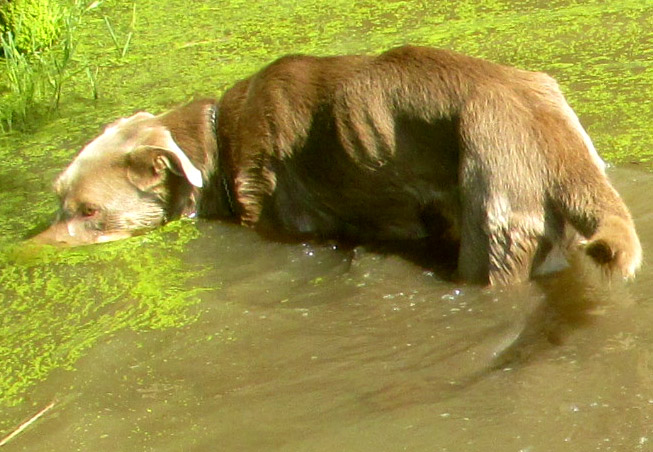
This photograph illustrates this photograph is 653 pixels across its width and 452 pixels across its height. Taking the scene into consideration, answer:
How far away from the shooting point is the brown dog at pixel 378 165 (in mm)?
4332

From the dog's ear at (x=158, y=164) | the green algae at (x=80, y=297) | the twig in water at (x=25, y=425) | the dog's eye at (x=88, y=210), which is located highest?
the dog's ear at (x=158, y=164)

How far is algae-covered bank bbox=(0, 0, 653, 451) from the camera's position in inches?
145

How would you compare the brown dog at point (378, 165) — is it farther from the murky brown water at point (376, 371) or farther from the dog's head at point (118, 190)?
the murky brown water at point (376, 371)

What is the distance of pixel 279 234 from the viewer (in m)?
5.44

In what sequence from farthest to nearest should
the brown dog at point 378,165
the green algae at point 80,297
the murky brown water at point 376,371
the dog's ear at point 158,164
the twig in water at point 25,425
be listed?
the dog's ear at point 158,164
the green algae at point 80,297
the brown dog at point 378,165
the twig in water at point 25,425
the murky brown water at point 376,371

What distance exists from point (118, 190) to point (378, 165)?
148cm

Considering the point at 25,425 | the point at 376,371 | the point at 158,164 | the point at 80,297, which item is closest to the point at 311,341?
the point at 376,371

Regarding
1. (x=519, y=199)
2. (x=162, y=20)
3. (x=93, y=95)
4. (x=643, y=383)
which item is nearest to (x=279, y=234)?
(x=519, y=199)

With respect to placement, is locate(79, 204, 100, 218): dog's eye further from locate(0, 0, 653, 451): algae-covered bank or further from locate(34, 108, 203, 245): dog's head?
locate(0, 0, 653, 451): algae-covered bank

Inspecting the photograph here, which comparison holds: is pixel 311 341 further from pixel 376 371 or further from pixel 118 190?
pixel 118 190

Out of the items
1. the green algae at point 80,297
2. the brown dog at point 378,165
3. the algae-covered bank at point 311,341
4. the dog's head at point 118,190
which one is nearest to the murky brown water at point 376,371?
the algae-covered bank at point 311,341

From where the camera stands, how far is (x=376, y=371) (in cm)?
405

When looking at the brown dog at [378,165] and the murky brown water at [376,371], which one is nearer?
the murky brown water at [376,371]

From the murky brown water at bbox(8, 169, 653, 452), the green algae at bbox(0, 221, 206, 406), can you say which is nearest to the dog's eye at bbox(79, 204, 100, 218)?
the green algae at bbox(0, 221, 206, 406)
